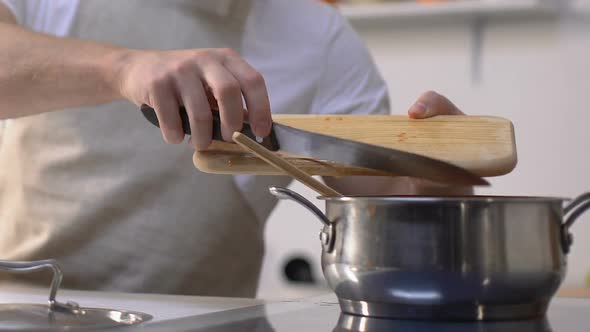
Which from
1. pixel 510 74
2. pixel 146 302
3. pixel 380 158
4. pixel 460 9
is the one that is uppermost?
pixel 460 9

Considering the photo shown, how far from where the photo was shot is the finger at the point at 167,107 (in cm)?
58

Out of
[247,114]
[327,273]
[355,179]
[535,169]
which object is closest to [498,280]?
[327,273]

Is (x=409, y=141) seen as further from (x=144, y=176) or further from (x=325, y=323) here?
(x=144, y=176)

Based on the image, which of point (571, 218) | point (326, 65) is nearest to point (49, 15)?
point (326, 65)

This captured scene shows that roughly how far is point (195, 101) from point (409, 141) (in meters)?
0.16

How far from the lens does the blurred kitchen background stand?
5.32 feet

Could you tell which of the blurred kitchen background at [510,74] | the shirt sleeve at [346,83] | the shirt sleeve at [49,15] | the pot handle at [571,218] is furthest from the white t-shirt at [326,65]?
the blurred kitchen background at [510,74]

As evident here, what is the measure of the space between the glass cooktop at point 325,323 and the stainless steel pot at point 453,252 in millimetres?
12

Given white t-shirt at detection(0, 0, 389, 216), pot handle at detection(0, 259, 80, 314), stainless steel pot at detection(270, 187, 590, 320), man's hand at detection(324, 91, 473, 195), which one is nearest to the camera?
stainless steel pot at detection(270, 187, 590, 320)

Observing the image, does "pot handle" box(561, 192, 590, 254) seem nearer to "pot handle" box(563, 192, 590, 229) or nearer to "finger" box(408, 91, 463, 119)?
"pot handle" box(563, 192, 590, 229)

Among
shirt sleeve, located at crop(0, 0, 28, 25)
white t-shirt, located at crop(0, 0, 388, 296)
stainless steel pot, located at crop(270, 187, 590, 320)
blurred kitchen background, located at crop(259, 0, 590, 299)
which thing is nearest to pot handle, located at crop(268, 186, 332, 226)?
stainless steel pot, located at crop(270, 187, 590, 320)

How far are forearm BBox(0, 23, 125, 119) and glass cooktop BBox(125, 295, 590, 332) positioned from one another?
0.73 feet

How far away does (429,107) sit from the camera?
646 mm

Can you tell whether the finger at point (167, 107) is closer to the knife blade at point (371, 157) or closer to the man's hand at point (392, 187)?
the knife blade at point (371, 157)
